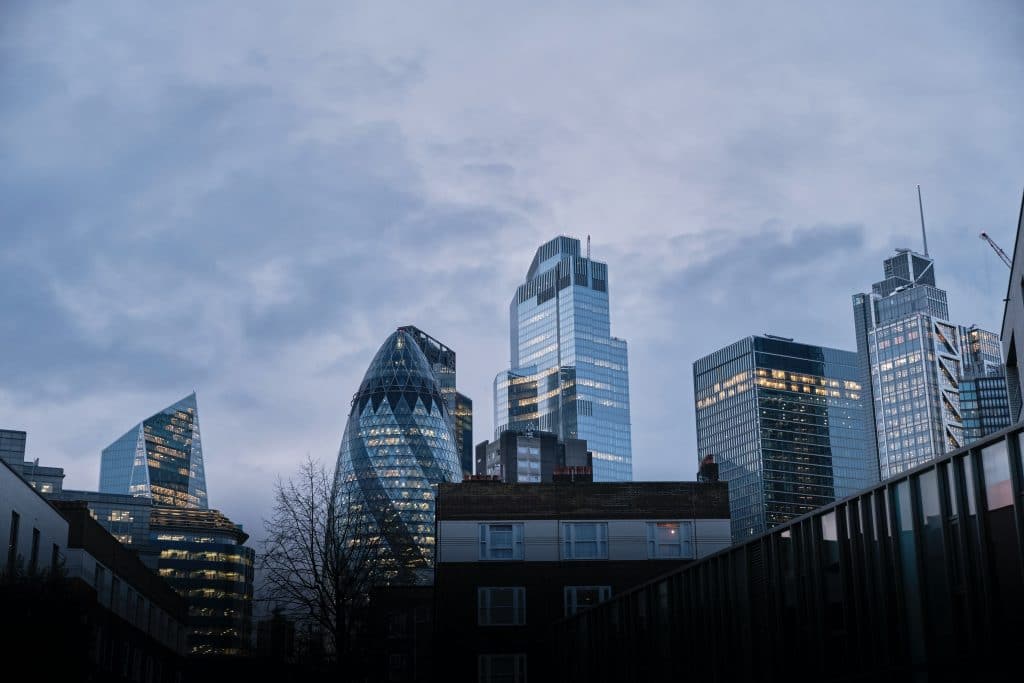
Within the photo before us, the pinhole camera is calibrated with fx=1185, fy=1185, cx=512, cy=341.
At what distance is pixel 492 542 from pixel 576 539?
412 cm

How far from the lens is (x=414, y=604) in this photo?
10981 centimetres

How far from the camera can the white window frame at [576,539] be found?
5781 centimetres

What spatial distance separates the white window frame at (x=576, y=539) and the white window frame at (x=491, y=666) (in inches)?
207

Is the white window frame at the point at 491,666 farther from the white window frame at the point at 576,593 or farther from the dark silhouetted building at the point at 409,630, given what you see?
the dark silhouetted building at the point at 409,630

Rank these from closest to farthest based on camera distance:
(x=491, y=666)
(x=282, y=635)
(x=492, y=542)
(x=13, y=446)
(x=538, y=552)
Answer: (x=491, y=666) → (x=538, y=552) → (x=492, y=542) → (x=282, y=635) → (x=13, y=446)

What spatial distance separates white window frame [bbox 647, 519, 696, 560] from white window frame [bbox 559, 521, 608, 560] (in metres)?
2.17

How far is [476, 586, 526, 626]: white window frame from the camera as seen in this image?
5656 centimetres

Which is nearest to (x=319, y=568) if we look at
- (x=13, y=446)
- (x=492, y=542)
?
(x=492, y=542)

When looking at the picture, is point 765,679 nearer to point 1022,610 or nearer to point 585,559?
point 1022,610

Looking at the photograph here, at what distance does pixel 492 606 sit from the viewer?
56.8 m

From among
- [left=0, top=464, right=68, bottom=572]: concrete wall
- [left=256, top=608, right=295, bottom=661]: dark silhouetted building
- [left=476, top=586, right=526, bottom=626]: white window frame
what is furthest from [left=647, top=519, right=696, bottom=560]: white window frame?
[left=0, top=464, right=68, bottom=572]: concrete wall

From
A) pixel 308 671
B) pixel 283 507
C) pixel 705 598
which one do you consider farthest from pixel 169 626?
pixel 705 598

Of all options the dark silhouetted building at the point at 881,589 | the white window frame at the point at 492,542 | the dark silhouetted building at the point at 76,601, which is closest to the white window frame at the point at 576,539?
the white window frame at the point at 492,542

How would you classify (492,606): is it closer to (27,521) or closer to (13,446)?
(27,521)
